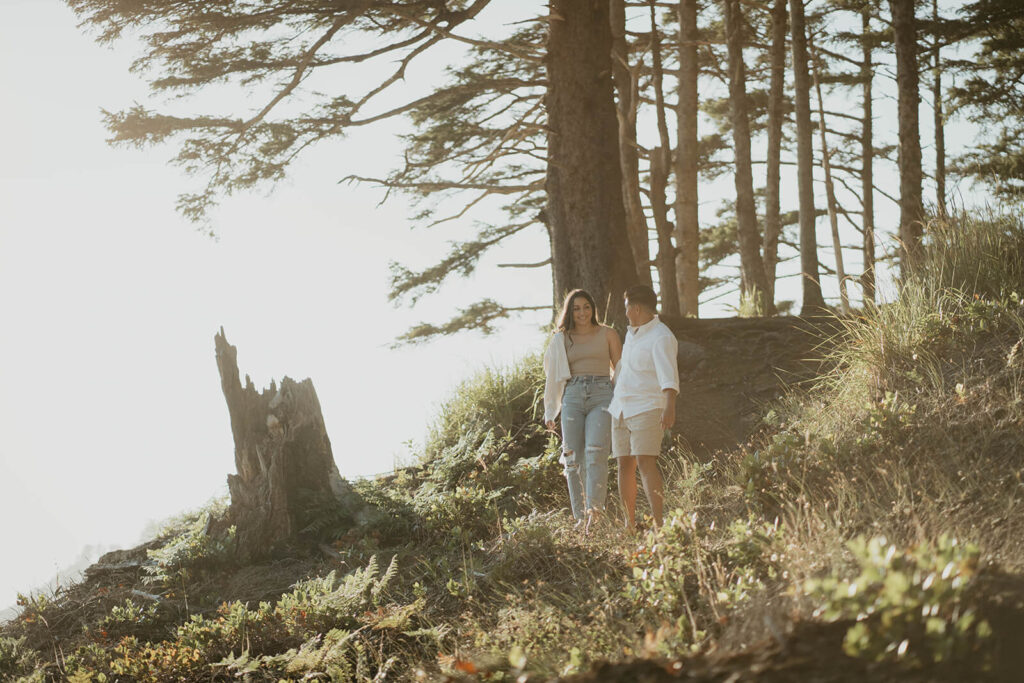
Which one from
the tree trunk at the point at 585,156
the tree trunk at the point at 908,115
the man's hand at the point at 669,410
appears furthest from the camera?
the tree trunk at the point at 908,115

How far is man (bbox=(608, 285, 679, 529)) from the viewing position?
18.9ft

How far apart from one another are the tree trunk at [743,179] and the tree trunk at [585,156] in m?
4.38

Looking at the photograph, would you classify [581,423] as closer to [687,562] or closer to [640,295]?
[640,295]

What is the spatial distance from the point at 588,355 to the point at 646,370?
2.43 feet

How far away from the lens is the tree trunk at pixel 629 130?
1209 centimetres

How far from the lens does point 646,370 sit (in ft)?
19.4

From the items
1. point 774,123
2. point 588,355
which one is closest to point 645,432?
point 588,355

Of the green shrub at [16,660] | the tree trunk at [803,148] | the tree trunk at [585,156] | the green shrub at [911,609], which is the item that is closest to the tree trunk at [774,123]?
the tree trunk at [803,148]

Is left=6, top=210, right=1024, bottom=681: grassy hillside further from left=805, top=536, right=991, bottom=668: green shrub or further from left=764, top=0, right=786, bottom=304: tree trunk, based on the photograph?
left=764, top=0, right=786, bottom=304: tree trunk

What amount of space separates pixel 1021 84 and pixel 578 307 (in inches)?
625

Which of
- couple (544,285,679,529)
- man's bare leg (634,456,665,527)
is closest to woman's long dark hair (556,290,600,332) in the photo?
couple (544,285,679,529)

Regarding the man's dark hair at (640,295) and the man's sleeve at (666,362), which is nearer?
the man's sleeve at (666,362)

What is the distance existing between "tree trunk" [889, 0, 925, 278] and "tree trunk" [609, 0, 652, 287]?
3.41 meters

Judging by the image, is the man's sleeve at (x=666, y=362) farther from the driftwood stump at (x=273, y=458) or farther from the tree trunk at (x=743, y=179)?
the tree trunk at (x=743, y=179)
